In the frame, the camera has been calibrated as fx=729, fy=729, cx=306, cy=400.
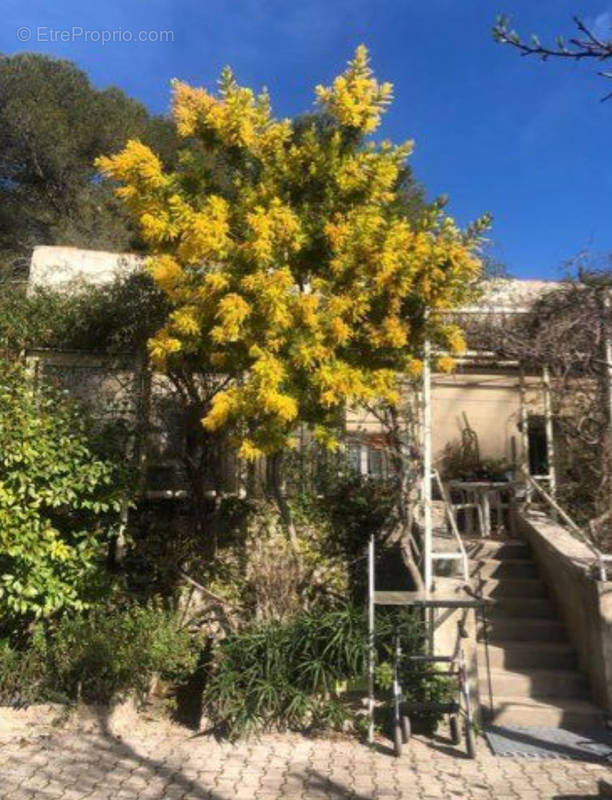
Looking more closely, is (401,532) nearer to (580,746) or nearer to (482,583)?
(482,583)

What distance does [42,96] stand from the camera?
2016 centimetres

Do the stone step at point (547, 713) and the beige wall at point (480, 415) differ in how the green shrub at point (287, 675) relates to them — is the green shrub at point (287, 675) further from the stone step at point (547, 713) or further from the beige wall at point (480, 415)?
the beige wall at point (480, 415)

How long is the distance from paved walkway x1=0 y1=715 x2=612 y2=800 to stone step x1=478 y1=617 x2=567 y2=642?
1524mm

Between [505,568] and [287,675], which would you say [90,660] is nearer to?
[287,675]

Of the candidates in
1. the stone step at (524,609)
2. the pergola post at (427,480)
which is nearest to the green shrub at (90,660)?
the pergola post at (427,480)

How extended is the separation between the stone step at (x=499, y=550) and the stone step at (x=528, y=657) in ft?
5.20

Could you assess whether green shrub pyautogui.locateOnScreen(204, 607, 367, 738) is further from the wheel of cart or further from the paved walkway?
the wheel of cart

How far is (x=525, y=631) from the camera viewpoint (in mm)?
7004

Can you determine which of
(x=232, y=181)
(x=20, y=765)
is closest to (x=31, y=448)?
(x=20, y=765)

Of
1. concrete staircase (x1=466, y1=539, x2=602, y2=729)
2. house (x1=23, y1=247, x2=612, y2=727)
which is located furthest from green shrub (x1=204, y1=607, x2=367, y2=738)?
concrete staircase (x1=466, y1=539, x2=602, y2=729)

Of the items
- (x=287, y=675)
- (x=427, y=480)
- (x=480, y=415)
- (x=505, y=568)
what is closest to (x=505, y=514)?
(x=505, y=568)

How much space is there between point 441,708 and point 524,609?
2121mm

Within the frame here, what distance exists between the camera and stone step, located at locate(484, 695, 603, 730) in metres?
5.95

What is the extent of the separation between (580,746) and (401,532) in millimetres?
2315
